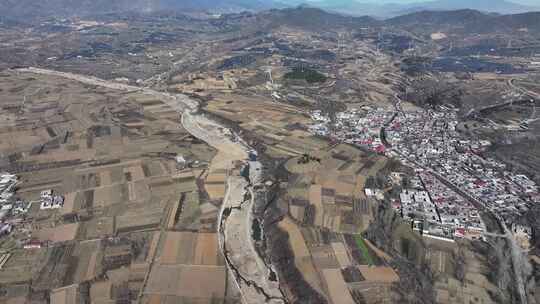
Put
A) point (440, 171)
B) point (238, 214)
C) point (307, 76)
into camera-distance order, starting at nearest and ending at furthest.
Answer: point (238, 214), point (440, 171), point (307, 76)

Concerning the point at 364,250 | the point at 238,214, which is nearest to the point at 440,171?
the point at 364,250

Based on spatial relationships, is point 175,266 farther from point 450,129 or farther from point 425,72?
point 425,72

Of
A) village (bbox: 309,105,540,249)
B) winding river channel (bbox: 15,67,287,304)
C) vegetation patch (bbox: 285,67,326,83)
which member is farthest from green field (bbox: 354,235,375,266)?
vegetation patch (bbox: 285,67,326,83)

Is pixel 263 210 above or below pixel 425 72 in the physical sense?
below

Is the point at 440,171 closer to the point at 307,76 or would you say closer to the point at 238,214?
the point at 238,214

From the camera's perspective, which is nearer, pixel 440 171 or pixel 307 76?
pixel 440 171

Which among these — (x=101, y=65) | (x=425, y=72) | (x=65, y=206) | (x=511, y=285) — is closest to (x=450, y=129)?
(x=511, y=285)
